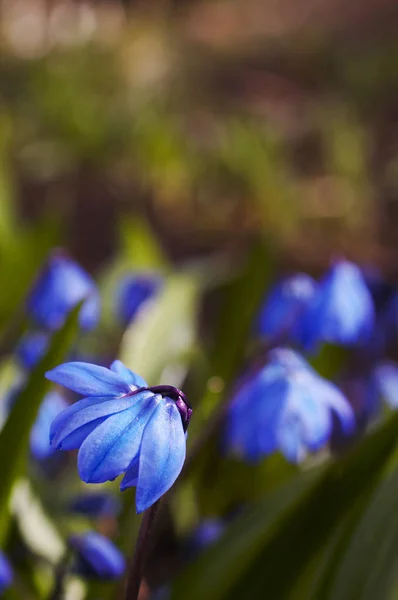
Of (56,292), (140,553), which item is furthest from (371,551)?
(56,292)

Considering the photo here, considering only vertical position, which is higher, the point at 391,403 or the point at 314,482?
the point at 391,403

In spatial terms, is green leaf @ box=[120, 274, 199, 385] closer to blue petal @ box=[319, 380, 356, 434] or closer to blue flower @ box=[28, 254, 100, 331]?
blue flower @ box=[28, 254, 100, 331]

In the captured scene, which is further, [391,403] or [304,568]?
[391,403]

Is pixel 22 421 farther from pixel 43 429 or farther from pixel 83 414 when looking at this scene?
pixel 83 414

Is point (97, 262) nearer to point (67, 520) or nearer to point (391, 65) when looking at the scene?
point (67, 520)

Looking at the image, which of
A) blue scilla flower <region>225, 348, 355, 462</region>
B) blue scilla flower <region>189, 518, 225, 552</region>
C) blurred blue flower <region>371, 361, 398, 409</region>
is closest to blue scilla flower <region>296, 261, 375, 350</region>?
blue scilla flower <region>225, 348, 355, 462</region>

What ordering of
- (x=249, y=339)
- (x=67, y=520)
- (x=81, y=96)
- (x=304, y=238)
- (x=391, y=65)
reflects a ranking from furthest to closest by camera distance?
(x=391, y=65) → (x=81, y=96) → (x=304, y=238) → (x=249, y=339) → (x=67, y=520)

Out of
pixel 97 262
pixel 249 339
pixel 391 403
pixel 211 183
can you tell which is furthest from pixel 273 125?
pixel 391 403
